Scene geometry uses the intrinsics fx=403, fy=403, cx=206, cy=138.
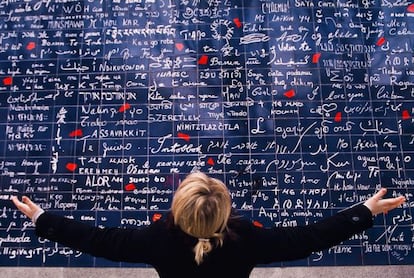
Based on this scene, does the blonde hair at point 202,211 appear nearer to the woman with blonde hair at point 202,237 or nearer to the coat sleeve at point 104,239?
the woman with blonde hair at point 202,237

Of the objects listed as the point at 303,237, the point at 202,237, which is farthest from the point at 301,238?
the point at 202,237

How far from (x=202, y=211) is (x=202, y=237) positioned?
124 millimetres

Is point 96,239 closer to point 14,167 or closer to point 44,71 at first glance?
point 14,167

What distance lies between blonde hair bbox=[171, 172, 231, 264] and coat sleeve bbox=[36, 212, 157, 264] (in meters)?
0.18

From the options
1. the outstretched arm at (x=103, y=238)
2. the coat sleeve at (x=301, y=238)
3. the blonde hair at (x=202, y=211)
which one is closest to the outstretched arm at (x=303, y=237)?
the coat sleeve at (x=301, y=238)

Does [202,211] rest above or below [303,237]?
above

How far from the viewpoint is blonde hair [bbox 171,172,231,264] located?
1611 mm

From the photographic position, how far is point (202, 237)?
1.66m

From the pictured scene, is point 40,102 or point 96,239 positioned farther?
point 40,102

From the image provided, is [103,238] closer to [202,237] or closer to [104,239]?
[104,239]

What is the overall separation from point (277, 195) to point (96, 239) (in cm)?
193

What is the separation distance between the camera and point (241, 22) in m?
3.73

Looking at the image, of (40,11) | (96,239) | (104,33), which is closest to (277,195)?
(96,239)

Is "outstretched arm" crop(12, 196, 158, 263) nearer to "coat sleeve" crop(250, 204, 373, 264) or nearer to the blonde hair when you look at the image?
the blonde hair
